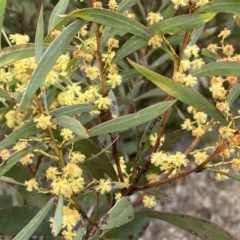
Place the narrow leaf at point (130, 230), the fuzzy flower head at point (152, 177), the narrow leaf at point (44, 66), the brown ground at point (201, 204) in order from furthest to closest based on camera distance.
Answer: the brown ground at point (201, 204) < the narrow leaf at point (130, 230) < the fuzzy flower head at point (152, 177) < the narrow leaf at point (44, 66)

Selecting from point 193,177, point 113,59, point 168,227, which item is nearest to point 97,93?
point 113,59

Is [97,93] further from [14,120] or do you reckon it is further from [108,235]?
[108,235]

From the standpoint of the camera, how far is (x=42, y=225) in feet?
3.55

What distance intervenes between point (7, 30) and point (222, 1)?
1411 mm

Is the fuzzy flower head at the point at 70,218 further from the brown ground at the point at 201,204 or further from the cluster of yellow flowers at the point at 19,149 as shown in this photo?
the brown ground at the point at 201,204

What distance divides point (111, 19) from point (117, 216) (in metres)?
0.32

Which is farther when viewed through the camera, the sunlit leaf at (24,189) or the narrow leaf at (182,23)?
the sunlit leaf at (24,189)

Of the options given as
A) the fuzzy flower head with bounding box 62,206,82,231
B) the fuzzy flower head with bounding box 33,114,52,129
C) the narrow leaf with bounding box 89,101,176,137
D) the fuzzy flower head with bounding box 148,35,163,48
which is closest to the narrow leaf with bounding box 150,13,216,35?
the fuzzy flower head with bounding box 148,35,163,48

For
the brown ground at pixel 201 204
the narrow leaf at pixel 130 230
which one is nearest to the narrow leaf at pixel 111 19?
the narrow leaf at pixel 130 230

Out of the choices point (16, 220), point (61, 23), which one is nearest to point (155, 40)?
point (61, 23)

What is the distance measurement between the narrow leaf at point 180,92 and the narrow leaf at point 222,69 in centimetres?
5

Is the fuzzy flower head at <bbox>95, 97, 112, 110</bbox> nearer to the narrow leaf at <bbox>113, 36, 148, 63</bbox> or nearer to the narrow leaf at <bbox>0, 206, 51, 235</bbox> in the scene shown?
the narrow leaf at <bbox>113, 36, 148, 63</bbox>

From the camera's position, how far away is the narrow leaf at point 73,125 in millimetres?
742

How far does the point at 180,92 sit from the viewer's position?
78 cm
